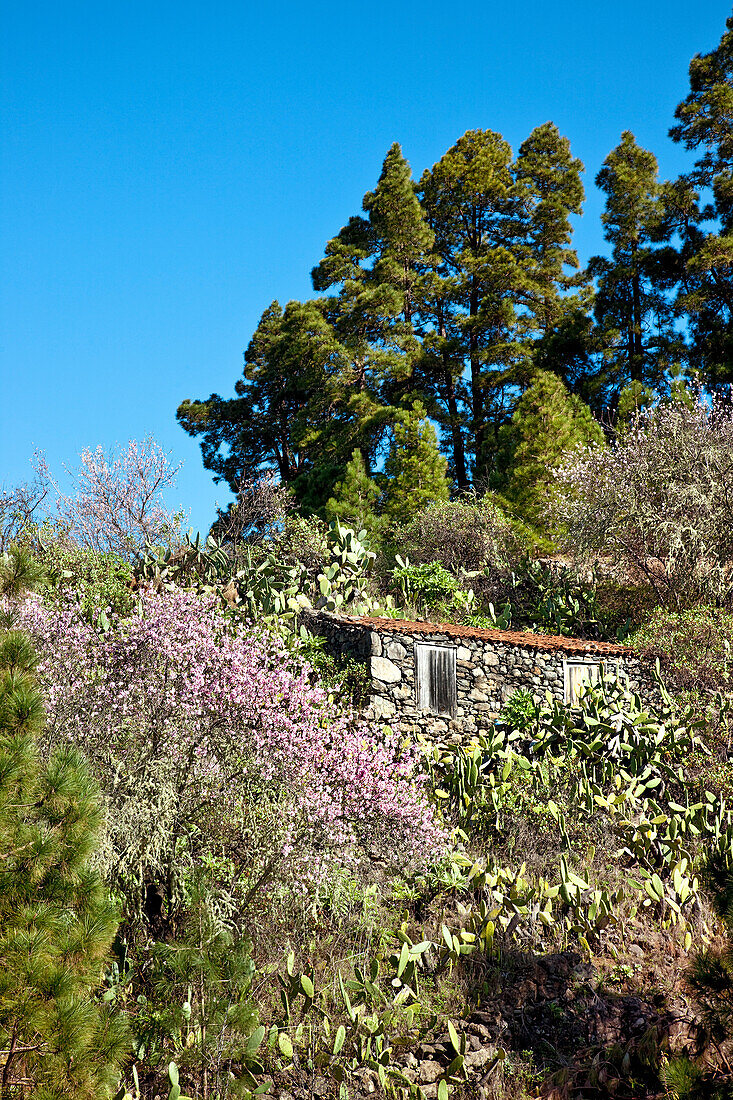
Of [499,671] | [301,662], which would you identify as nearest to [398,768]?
[301,662]

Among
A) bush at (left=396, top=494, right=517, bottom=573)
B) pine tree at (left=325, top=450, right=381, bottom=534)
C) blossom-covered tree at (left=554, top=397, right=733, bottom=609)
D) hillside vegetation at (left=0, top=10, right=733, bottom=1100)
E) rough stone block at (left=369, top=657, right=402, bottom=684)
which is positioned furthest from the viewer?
pine tree at (left=325, top=450, right=381, bottom=534)

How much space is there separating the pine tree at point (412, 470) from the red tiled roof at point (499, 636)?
6.83 meters

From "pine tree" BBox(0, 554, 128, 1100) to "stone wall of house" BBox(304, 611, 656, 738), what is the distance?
5164 mm

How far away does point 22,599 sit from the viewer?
4566 millimetres

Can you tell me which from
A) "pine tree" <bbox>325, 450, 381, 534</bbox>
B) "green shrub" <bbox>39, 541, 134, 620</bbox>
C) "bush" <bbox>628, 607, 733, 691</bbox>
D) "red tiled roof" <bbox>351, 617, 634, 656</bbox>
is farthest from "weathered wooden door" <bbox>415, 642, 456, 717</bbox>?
"pine tree" <bbox>325, 450, 381, 534</bbox>

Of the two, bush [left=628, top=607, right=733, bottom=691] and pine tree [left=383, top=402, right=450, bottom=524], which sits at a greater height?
pine tree [left=383, top=402, right=450, bottom=524]

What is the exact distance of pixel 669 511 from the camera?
1210cm

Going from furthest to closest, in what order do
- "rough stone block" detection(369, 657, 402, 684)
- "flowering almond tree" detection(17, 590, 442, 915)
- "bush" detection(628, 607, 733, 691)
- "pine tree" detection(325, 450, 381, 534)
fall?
"pine tree" detection(325, 450, 381, 534) < "bush" detection(628, 607, 733, 691) < "rough stone block" detection(369, 657, 402, 684) < "flowering almond tree" detection(17, 590, 442, 915)

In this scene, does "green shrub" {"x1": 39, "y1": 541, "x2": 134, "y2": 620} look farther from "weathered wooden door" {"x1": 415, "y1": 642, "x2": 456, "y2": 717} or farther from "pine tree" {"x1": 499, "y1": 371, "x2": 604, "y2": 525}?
"pine tree" {"x1": 499, "y1": 371, "x2": 604, "y2": 525}

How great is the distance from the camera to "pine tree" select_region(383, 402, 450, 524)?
17.1m

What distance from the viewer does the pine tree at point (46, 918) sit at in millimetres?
3617

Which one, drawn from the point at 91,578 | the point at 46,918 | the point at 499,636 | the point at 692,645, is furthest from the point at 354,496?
the point at 46,918

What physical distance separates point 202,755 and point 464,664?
4.41 m

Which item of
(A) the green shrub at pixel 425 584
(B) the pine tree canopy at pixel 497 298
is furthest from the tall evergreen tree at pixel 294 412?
(A) the green shrub at pixel 425 584
